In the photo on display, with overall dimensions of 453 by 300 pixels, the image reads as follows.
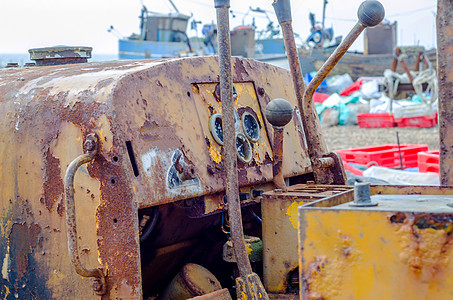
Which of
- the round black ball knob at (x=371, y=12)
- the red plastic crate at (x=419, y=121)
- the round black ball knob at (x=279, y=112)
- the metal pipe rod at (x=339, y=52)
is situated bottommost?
the red plastic crate at (x=419, y=121)

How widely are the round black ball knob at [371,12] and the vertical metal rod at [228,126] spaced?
48cm

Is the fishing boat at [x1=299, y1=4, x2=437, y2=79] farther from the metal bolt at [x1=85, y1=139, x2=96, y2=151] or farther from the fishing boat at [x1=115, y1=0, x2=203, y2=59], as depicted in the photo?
the metal bolt at [x1=85, y1=139, x2=96, y2=151]

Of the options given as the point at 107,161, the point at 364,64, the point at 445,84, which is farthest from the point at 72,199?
the point at 364,64

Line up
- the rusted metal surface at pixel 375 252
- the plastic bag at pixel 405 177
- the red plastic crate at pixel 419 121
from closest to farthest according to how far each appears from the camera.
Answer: the rusted metal surface at pixel 375 252, the plastic bag at pixel 405 177, the red plastic crate at pixel 419 121

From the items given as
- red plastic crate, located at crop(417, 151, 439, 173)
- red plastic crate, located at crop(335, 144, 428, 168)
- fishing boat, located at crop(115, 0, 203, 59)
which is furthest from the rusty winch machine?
fishing boat, located at crop(115, 0, 203, 59)

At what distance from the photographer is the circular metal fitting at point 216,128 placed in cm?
259

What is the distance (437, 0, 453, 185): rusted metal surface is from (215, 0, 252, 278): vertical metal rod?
2.30ft

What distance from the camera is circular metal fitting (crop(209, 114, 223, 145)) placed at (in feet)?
8.50

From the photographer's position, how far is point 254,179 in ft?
8.87

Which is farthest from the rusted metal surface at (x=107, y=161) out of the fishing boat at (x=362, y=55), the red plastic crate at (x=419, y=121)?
the fishing boat at (x=362, y=55)

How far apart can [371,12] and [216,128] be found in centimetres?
80

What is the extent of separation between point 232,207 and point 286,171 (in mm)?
839

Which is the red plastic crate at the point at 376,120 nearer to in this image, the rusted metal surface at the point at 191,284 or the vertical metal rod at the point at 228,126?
the rusted metal surface at the point at 191,284

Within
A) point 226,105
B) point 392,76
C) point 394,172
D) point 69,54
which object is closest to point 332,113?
point 392,76
